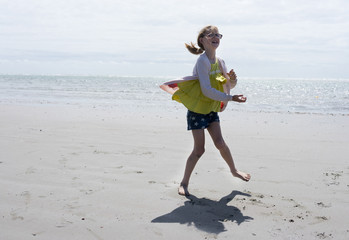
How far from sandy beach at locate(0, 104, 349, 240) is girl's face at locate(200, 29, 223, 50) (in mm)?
1512

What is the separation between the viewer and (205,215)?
3.18 metres

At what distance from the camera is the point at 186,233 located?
2.82 m

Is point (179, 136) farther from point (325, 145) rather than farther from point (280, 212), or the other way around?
point (280, 212)

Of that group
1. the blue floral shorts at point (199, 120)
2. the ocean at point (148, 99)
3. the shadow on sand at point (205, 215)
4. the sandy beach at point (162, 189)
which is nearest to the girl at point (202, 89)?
the blue floral shorts at point (199, 120)

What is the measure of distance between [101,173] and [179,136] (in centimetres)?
287

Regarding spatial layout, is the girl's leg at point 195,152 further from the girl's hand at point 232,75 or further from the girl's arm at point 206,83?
the girl's hand at point 232,75

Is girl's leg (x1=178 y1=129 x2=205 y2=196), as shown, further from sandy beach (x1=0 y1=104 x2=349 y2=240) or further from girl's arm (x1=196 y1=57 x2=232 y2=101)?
girl's arm (x1=196 y1=57 x2=232 y2=101)

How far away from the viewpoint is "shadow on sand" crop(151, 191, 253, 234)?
2.99 meters

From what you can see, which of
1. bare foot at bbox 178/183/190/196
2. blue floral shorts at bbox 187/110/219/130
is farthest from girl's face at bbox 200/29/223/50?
bare foot at bbox 178/183/190/196

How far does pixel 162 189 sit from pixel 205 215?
0.77m

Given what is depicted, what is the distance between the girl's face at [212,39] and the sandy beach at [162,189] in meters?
1.51

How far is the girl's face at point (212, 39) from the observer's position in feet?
11.8

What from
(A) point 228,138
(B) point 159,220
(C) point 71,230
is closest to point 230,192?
(B) point 159,220

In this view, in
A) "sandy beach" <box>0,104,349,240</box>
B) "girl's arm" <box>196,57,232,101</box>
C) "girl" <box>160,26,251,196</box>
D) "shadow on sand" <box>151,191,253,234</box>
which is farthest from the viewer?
"girl" <box>160,26,251,196</box>
